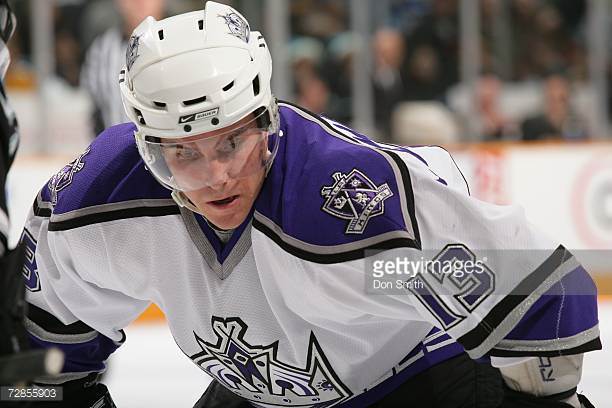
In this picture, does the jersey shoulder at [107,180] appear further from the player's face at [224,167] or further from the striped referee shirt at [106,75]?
the striped referee shirt at [106,75]

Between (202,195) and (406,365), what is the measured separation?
0.60 meters

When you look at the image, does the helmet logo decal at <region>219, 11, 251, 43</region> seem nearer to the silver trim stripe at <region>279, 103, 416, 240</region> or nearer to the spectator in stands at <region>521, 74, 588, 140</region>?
the silver trim stripe at <region>279, 103, 416, 240</region>

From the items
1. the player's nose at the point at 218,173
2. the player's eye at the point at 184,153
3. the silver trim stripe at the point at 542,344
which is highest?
the player's eye at the point at 184,153

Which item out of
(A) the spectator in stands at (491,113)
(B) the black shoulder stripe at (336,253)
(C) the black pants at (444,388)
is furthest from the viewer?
(A) the spectator in stands at (491,113)

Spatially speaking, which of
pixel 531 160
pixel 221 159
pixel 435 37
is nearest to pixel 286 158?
pixel 221 159

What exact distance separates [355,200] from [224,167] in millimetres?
240

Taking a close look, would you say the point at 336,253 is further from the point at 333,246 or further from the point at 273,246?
Result: the point at 273,246

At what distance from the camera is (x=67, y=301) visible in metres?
1.97

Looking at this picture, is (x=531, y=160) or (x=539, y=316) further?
(x=531, y=160)

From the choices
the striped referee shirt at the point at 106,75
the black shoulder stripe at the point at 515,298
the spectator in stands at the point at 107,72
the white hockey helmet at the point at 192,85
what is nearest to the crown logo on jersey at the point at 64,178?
the white hockey helmet at the point at 192,85

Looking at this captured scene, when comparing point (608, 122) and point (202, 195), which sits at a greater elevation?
point (202, 195)

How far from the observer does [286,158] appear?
5.74ft

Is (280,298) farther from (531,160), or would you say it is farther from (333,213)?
(531,160)

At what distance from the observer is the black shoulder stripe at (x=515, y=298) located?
1641 millimetres
